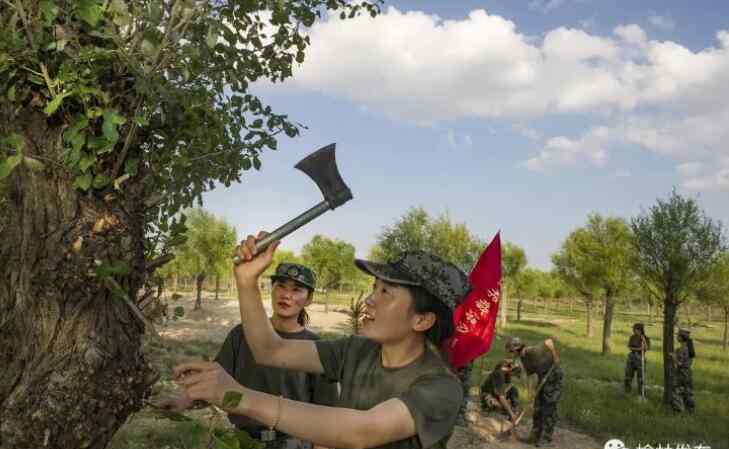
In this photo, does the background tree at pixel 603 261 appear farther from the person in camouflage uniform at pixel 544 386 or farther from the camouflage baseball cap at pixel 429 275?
the camouflage baseball cap at pixel 429 275

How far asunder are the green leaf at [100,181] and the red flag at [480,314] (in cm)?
651

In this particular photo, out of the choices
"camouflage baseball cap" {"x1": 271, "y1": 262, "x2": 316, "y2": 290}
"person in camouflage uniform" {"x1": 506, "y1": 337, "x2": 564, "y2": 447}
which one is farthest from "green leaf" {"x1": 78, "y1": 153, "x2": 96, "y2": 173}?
"person in camouflage uniform" {"x1": 506, "y1": 337, "x2": 564, "y2": 447}

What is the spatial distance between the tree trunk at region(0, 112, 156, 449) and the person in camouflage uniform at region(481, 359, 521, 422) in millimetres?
9564

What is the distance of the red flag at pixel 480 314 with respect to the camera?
8.15 meters

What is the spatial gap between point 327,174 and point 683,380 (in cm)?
1426

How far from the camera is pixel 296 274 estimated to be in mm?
4492

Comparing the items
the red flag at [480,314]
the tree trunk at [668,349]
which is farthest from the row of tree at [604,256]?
the red flag at [480,314]

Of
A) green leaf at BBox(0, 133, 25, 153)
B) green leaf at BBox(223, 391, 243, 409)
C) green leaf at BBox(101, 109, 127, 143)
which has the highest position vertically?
green leaf at BBox(101, 109, 127, 143)

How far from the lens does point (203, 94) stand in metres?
2.32

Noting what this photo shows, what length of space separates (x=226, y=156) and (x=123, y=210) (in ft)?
2.30

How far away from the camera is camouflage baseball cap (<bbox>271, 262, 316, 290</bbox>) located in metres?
4.46

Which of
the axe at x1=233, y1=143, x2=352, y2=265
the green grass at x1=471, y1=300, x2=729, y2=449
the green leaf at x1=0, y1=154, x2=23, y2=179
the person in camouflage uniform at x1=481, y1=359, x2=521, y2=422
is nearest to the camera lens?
the green leaf at x1=0, y1=154, x2=23, y2=179

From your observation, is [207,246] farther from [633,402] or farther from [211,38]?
[211,38]

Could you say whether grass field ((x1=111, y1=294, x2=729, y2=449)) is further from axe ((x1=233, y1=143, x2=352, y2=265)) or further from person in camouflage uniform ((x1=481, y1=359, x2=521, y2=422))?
axe ((x1=233, y1=143, x2=352, y2=265))
